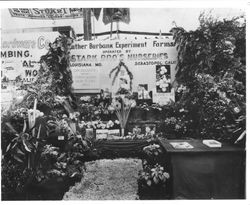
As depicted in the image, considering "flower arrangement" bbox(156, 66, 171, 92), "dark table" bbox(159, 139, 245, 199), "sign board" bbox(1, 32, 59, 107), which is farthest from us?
"flower arrangement" bbox(156, 66, 171, 92)

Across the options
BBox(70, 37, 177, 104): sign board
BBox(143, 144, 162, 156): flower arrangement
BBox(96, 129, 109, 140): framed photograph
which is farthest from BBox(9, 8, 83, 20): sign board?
BBox(143, 144, 162, 156): flower arrangement

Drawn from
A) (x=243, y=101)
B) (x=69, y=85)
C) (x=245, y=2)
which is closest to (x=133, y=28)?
(x=69, y=85)

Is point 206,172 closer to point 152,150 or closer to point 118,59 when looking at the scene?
point 152,150

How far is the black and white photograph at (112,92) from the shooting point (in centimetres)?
413

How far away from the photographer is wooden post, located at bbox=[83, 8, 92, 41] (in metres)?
4.31

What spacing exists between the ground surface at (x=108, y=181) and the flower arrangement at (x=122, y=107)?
45 cm

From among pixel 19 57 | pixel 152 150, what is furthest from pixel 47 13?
pixel 152 150

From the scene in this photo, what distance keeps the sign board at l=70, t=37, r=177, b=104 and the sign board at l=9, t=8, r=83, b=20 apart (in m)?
0.38

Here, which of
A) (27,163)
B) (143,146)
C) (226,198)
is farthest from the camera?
(143,146)

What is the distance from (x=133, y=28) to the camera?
14.2 ft

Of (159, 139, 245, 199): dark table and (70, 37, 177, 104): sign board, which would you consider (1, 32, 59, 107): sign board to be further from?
(159, 139, 245, 199): dark table

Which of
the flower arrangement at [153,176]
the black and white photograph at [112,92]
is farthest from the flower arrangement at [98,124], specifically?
the flower arrangement at [153,176]

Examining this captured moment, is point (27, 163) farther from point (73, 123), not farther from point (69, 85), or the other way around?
point (69, 85)

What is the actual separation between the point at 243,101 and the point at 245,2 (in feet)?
4.04
